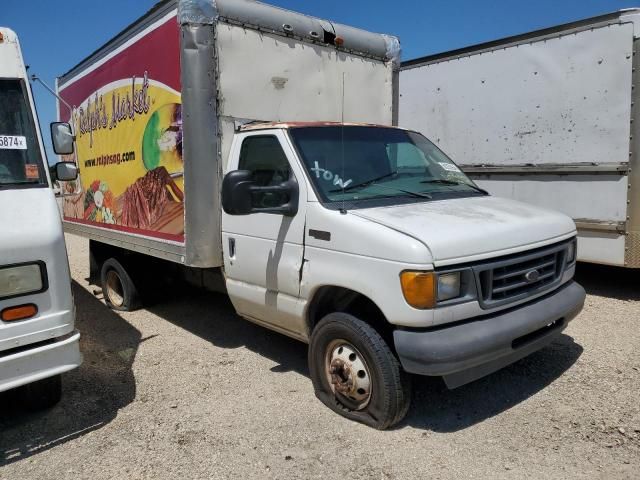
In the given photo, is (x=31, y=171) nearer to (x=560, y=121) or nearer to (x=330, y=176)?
(x=330, y=176)

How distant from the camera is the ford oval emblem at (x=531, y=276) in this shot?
11.7 ft

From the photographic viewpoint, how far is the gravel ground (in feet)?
10.6

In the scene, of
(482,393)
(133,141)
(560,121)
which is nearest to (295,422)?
(482,393)

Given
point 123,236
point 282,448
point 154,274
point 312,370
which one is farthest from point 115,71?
point 282,448

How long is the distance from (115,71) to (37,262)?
11.3 feet

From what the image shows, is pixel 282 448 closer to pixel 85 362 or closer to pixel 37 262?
pixel 37 262

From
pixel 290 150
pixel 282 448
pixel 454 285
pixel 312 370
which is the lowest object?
pixel 282 448

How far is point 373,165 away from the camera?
4320 mm

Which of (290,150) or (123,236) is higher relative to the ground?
(290,150)

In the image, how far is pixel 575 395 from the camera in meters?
3.96

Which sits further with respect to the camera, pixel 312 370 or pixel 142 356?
pixel 142 356

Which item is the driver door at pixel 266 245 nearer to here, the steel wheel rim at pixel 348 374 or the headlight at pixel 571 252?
the steel wheel rim at pixel 348 374

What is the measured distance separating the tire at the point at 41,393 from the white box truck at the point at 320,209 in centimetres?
144

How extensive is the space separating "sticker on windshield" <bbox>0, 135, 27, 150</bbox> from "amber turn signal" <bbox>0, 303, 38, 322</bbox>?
1.14m
